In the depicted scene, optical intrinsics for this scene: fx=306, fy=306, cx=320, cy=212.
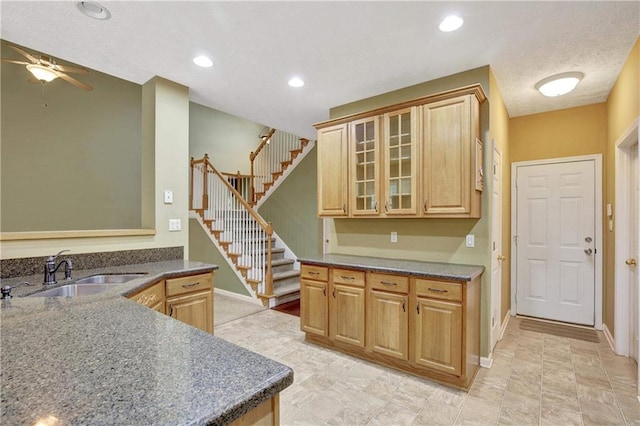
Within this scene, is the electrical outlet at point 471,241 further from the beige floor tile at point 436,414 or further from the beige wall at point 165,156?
the beige wall at point 165,156

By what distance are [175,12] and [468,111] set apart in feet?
7.75

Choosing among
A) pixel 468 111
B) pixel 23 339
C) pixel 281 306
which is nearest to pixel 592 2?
pixel 468 111

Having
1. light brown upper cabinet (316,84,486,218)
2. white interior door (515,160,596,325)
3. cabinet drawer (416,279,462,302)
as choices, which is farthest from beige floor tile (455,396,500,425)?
white interior door (515,160,596,325)

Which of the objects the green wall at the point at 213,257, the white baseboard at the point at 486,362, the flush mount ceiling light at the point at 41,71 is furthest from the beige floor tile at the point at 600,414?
the flush mount ceiling light at the point at 41,71

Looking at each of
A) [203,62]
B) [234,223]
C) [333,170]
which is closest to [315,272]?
[333,170]

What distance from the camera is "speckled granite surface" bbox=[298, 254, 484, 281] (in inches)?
94.6

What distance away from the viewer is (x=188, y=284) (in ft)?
8.21

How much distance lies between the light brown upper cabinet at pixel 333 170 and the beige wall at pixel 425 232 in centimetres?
33

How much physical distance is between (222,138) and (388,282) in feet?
19.3

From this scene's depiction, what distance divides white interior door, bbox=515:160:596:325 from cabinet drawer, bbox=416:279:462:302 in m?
2.39

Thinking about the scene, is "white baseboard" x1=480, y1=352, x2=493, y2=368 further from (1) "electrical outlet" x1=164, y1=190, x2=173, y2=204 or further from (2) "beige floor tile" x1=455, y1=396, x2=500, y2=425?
(1) "electrical outlet" x1=164, y1=190, x2=173, y2=204

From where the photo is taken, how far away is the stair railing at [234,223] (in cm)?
480

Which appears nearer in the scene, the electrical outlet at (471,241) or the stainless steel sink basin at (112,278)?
the stainless steel sink basin at (112,278)

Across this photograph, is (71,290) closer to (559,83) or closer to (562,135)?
(559,83)
